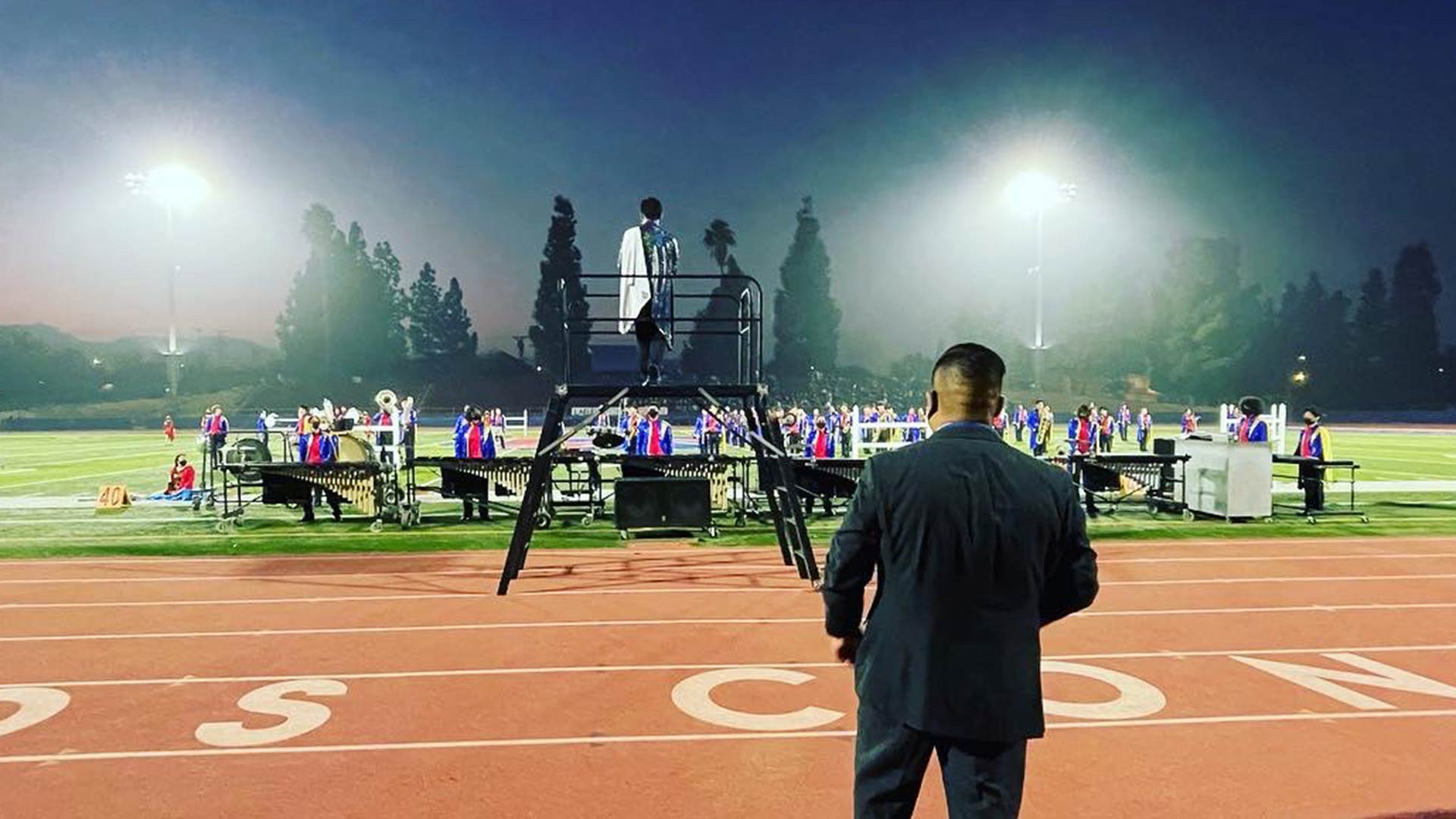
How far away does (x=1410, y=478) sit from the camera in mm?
22672

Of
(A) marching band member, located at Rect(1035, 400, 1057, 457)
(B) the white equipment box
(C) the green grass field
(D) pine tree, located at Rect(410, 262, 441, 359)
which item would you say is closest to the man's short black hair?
(C) the green grass field

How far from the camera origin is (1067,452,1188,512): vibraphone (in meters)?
16.0

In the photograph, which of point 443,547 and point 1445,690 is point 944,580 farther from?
point 443,547

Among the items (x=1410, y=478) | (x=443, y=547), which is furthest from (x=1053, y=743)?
(x=1410, y=478)

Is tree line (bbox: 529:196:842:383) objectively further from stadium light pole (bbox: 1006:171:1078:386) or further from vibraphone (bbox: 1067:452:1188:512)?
vibraphone (bbox: 1067:452:1188:512)

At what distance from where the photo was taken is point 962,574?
248 cm

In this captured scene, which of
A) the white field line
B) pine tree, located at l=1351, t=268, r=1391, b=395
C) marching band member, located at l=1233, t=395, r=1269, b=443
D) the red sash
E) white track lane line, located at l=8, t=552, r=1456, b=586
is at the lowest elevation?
the white field line

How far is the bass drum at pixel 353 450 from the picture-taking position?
666 inches

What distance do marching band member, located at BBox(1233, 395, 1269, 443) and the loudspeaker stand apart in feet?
33.1

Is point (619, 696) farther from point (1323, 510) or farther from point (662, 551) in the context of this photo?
point (1323, 510)

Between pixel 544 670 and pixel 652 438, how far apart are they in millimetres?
11572

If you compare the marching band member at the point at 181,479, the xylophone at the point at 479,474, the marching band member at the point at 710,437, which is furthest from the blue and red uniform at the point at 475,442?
the marching band member at the point at 710,437

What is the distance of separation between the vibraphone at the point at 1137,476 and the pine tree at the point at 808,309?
7108cm

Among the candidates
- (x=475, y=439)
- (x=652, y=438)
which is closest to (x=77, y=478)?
(x=475, y=439)
